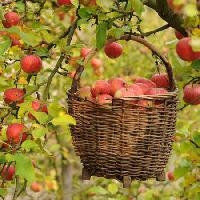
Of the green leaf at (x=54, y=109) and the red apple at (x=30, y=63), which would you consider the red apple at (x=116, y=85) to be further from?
the red apple at (x=30, y=63)

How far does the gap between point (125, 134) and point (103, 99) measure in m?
0.11

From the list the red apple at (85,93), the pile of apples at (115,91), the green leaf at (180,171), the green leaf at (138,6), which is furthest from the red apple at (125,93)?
the green leaf at (180,171)

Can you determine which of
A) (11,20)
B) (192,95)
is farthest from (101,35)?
(11,20)

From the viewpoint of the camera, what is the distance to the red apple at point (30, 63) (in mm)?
1918

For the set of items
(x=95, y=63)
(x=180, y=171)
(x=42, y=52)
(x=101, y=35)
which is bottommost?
(x=95, y=63)

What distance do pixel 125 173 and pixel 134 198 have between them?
187 cm

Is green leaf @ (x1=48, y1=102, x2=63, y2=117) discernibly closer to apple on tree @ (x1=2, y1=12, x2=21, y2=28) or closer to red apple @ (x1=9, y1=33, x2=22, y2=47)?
red apple @ (x1=9, y1=33, x2=22, y2=47)

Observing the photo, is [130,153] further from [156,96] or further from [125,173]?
[156,96]

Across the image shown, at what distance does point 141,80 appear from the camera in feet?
6.08

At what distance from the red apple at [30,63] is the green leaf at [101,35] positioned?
248mm

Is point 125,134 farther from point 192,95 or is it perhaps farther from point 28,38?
point 28,38

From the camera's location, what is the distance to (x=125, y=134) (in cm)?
169

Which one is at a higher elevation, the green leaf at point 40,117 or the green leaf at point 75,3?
the green leaf at point 75,3

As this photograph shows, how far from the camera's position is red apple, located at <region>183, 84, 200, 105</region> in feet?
→ 6.11
